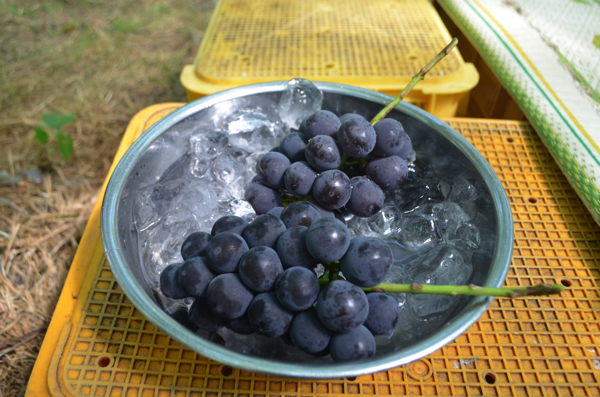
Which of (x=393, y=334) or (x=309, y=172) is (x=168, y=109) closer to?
(x=309, y=172)

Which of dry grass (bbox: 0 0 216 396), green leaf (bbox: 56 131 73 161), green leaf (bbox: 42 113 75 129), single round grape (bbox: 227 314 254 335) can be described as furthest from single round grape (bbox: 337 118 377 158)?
green leaf (bbox: 42 113 75 129)

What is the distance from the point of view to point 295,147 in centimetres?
78

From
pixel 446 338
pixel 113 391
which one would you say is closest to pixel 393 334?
pixel 446 338

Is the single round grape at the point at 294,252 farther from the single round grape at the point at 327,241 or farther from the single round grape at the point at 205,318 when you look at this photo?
the single round grape at the point at 205,318

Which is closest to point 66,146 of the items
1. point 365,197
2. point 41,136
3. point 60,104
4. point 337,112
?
point 41,136

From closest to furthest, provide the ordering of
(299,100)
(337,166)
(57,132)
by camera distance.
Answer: (337,166)
(299,100)
(57,132)

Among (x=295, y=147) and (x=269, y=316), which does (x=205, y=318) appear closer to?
(x=269, y=316)

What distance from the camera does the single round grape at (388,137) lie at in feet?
2.34

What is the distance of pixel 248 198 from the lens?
767 millimetres

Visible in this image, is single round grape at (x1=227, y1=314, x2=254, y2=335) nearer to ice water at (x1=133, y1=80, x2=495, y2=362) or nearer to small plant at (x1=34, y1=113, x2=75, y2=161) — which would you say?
ice water at (x1=133, y1=80, x2=495, y2=362)

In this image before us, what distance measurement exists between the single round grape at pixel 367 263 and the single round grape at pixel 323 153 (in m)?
0.19

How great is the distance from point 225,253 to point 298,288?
126 millimetres

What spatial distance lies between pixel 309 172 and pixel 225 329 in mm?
314

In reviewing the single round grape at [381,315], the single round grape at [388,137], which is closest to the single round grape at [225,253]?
the single round grape at [381,315]
